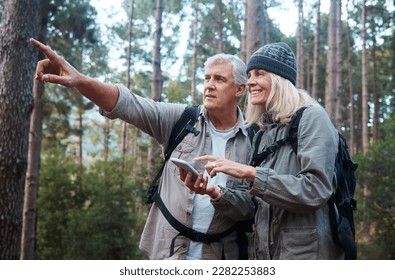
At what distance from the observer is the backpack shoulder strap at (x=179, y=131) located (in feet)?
8.89

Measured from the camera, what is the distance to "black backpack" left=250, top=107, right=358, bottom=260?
2135mm

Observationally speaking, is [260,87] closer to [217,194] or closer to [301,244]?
[217,194]

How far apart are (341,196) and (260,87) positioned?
0.65 metres

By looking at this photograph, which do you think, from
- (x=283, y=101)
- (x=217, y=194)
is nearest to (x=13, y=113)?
(x=217, y=194)

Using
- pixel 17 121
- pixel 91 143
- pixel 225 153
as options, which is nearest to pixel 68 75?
pixel 225 153

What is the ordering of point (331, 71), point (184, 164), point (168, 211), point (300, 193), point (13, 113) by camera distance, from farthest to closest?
point (331, 71)
point (13, 113)
point (168, 211)
point (184, 164)
point (300, 193)

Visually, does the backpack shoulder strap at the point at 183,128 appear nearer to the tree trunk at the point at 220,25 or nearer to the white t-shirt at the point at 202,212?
the white t-shirt at the point at 202,212

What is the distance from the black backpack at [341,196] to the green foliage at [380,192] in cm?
889

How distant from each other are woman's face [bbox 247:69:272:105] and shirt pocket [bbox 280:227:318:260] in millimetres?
653

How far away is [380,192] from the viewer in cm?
1064

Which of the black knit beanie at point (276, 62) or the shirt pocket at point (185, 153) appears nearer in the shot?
the black knit beanie at point (276, 62)

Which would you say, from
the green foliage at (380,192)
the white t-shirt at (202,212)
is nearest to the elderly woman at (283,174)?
the white t-shirt at (202,212)

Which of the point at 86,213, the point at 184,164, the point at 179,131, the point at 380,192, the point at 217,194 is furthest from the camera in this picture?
the point at 86,213

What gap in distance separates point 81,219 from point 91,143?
24.4 m
